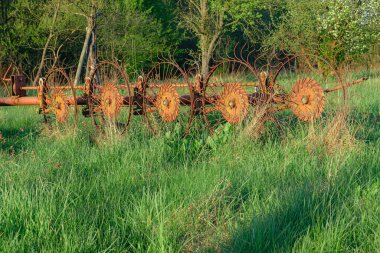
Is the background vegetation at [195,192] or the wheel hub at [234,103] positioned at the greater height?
the wheel hub at [234,103]

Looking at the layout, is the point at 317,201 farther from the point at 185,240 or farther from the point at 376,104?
the point at 376,104

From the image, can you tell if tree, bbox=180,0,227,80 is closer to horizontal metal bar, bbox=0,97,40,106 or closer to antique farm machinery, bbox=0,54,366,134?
horizontal metal bar, bbox=0,97,40,106

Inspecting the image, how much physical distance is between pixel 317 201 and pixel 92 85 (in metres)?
4.36

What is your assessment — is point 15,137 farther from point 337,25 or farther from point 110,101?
point 337,25

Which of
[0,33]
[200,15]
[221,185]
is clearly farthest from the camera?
[200,15]

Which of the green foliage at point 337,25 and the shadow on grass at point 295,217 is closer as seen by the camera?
the shadow on grass at point 295,217

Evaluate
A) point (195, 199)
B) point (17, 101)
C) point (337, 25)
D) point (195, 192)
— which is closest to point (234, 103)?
point (195, 192)

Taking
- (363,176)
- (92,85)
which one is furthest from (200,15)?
(363,176)

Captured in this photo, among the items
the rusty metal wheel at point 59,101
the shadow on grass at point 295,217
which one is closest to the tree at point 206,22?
→ the rusty metal wheel at point 59,101

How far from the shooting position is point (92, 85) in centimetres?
721

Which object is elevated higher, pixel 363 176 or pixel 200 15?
pixel 200 15

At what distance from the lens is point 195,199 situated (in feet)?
12.5

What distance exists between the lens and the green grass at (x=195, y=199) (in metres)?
3.15

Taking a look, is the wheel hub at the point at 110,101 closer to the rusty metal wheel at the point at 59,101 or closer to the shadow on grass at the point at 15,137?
the rusty metal wheel at the point at 59,101
